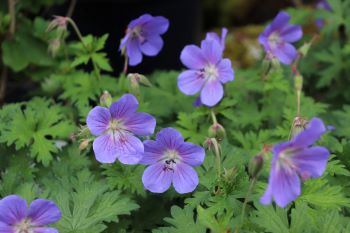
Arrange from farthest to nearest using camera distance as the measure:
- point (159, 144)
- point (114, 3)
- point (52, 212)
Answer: point (114, 3) → point (159, 144) → point (52, 212)

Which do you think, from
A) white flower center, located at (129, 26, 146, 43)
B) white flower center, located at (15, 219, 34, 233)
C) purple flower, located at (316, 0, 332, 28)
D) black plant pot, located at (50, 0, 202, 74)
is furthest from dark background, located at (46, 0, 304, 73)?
white flower center, located at (15, 219, 34, 233)

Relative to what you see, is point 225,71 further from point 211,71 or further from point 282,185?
point 282,185

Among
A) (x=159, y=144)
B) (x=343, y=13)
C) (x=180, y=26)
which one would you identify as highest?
(x=159, y=144)

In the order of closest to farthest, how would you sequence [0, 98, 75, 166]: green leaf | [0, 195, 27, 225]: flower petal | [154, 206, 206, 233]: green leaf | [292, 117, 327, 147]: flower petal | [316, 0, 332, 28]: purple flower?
[292, 117, 327, 147]: flower petal, [0, 195, 27, 225]: flower petal, [154, 206, 206, 233]: green leaf, [0, 98, 75, 166]: green leaf, [316, 0, 332, 28]: purple flower

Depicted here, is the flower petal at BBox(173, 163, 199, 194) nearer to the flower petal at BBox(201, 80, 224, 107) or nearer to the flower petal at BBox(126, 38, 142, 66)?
the flower petal at BBox(201, 80, 224, 107)

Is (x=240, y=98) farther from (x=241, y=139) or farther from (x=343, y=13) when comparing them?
(x=343, y=13)

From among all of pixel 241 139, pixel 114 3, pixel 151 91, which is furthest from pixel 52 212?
pixel 114 3
